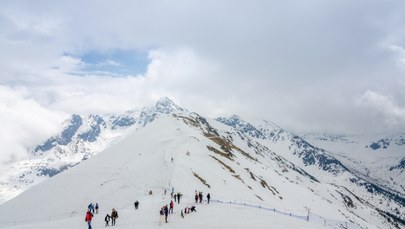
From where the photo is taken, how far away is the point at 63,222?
52.8 metres

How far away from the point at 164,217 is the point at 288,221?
15.8 meters

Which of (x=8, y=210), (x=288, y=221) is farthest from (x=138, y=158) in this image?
(x=288, y=221)

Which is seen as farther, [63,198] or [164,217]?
[63,198]

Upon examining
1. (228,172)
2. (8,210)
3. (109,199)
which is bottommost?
(8,210)

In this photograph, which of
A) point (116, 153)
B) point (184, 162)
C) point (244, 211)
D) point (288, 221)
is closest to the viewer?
point (288, 221)

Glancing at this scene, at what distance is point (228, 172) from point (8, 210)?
5893 centimetres

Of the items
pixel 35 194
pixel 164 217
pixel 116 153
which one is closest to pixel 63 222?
pixel 164 217

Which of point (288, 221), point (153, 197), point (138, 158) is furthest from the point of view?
point (138, 158)

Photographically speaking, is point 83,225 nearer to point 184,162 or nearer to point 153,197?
point 153,197

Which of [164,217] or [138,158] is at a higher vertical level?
[138,158]

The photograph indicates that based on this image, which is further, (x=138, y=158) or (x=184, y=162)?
(x=138, y=158)

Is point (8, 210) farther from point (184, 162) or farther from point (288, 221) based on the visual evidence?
point (288, 221)

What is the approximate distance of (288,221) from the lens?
160 feet

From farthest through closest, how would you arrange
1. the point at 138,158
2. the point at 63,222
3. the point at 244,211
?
the point at 138,158 → the point at 244,211 → the point at 63,222
